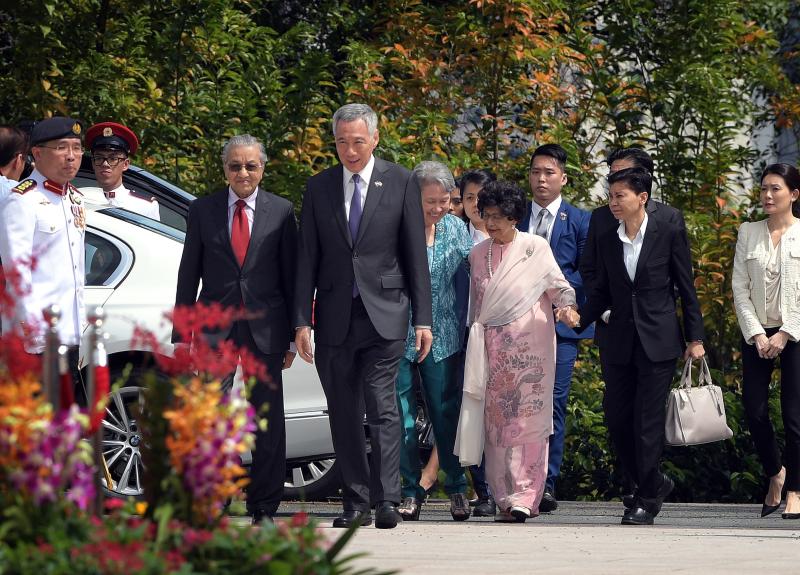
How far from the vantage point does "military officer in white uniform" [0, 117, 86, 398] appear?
23.7 ft

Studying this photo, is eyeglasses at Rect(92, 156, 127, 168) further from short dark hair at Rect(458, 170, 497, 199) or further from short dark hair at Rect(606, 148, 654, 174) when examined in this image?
short dark hair at Rect(606, 148, 654, 174)

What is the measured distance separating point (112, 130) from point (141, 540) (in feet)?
18.4

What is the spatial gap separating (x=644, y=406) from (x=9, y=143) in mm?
3764

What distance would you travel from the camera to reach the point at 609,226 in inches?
364

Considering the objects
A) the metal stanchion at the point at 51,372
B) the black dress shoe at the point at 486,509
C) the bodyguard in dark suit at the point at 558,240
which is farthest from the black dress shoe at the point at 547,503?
the metal stanchion at the point at 51,372

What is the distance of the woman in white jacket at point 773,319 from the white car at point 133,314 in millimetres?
2571

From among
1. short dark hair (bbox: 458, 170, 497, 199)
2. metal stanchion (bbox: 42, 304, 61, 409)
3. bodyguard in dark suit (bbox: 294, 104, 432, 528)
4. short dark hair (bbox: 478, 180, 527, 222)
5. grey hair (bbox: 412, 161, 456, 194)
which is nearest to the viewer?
metal stanchion (bbox: 42, 304, 61, 409)

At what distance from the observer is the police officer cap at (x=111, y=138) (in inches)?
373

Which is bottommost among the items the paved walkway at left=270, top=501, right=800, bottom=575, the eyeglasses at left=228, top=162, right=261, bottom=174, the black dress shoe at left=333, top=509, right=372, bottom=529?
the paved walkway at left=270, top=501, right=800, bottom=575

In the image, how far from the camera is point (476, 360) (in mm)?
9133

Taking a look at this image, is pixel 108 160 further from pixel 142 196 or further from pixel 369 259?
pixel 369 259

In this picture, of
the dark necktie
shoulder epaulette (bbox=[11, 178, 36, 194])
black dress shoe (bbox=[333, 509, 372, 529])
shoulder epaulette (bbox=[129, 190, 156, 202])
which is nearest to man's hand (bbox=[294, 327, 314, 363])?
the dark necktie

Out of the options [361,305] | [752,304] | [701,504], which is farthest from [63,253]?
[701,504]

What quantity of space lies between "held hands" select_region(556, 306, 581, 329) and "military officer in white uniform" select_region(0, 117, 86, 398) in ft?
9.27
